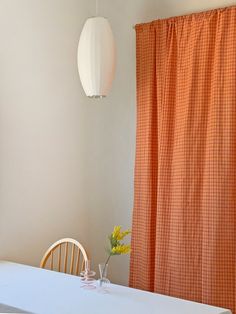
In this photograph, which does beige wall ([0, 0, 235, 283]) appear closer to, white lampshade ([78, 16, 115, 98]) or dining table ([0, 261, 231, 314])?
white lampshade ([78, 16, 115, 98])

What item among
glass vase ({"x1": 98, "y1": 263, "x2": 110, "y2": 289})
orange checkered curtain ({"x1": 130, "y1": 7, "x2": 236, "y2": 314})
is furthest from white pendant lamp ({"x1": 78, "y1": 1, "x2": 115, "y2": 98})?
glass vase ({"x1": 98, "y1": 263, "x2": 110, "y2": 289})

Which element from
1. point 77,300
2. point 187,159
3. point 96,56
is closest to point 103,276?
point 77,300

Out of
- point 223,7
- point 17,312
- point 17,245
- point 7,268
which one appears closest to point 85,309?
point 17,312

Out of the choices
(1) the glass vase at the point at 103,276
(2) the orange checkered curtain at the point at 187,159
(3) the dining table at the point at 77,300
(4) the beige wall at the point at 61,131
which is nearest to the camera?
(3) the dining table at the point at 77,300

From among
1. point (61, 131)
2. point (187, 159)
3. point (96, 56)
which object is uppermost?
point (96, 56)

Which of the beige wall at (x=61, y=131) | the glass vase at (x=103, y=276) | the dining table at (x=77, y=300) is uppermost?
the beige wall at (x=61, y=131)

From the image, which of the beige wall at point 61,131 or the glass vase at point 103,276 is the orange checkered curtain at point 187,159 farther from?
the glass vase at point 103,276

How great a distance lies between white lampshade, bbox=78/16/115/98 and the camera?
107 inches

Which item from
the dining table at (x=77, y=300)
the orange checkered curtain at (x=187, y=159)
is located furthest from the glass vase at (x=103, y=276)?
the orange checkered curtain at (x=187, y=159)

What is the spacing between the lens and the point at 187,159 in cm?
280

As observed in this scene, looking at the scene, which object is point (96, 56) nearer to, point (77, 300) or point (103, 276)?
point (103, 276)

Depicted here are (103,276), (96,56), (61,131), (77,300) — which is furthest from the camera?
(61,131)

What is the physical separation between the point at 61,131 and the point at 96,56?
2.04ft

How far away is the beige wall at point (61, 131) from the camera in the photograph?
2.89 meters
